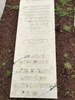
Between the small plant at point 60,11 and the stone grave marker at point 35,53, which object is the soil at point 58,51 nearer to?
the small plant at point 60,11

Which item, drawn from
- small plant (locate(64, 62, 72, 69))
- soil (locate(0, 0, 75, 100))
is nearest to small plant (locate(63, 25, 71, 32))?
soil (locate(0, 0, 75, 100))

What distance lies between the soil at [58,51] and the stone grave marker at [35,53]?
0.30 meters

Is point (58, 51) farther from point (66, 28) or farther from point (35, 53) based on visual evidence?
point (66, 28)

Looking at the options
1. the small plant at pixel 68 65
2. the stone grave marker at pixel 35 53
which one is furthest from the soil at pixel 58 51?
the stone grave marker at pixel 35 53

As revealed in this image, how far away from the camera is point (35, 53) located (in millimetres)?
5484

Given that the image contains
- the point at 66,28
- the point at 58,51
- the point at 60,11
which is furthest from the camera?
the point at 60,11

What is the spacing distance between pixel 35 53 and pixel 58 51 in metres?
0.66

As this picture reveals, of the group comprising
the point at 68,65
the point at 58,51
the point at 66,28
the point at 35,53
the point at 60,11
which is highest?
the point at 60,11

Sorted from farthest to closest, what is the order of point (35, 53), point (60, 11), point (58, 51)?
point (60, 11) → point (58, 51) → point (35, 53)

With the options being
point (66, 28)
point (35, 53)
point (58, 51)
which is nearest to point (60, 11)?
point (66, 28)

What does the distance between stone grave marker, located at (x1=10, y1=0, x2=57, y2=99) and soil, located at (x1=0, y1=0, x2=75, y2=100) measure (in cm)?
30

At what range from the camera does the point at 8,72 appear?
5.55m

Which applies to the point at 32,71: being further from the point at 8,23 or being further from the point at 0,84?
the point at 8,23

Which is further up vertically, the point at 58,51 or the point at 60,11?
the point at 60,11
